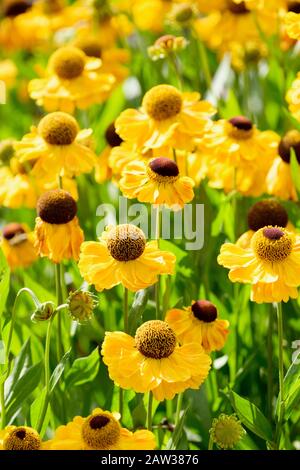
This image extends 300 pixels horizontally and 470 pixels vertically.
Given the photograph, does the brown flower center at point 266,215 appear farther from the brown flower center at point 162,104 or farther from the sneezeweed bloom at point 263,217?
the brown flower center at point 162,104

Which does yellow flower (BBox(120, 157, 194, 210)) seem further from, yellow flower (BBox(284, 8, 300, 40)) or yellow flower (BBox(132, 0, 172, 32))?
yellow flower (BBox(132, 0, 172, 32))

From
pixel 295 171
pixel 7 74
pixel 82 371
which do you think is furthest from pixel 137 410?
pixel 7 74

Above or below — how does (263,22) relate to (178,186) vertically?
below

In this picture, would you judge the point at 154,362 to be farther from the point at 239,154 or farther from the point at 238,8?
the point at 238,8

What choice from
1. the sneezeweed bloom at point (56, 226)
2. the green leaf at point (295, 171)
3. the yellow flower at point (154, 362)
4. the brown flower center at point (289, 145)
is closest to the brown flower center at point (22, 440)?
the yellow flower at point (154, 362)
